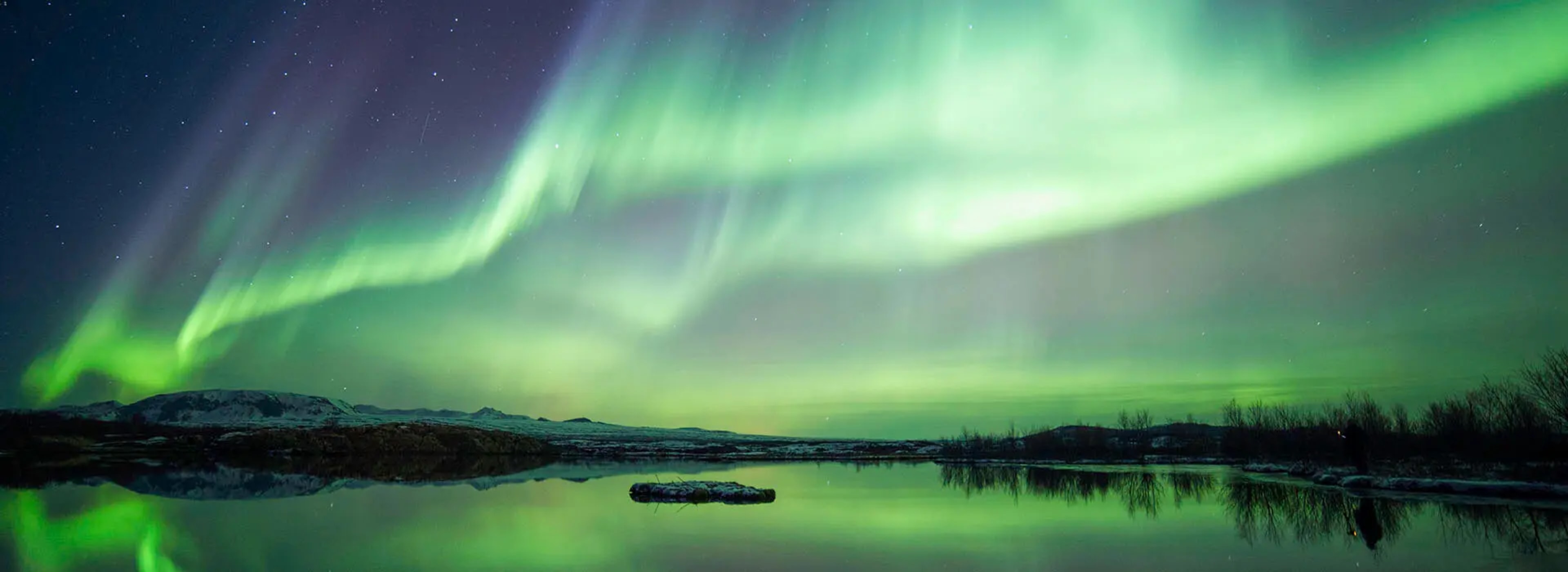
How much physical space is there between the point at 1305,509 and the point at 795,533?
1706 centimetres

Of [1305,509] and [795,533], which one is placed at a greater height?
[1305,509]

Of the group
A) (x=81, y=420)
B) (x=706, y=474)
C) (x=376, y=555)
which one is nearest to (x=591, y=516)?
(x=376, y=555)

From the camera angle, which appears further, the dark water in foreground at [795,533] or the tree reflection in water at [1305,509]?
the tree reflection in water at [1305,509]

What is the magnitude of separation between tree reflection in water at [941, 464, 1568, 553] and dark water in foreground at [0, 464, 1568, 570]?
0.13 metres

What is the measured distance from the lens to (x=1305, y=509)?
25422 mm

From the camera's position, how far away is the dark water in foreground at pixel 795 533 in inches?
625

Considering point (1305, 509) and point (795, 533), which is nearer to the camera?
point (795, 533)

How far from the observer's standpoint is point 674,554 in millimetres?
16891

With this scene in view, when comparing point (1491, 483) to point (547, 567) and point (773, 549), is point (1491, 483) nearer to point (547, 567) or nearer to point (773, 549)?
point (773, 549)

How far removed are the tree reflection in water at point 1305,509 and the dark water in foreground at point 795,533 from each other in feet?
0.42

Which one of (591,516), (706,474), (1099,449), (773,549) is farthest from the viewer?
(1099,449)

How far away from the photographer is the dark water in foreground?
1588 centimetres

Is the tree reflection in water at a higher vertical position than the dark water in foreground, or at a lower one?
higher

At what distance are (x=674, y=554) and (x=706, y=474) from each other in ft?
124
